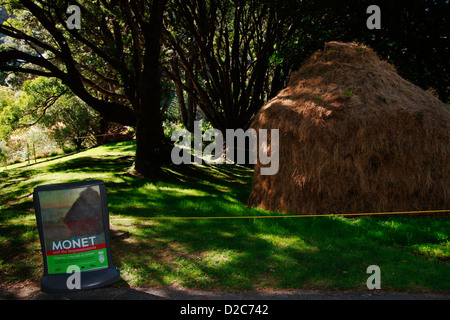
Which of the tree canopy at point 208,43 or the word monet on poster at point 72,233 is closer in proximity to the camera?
the word monet on poster at point 72,233

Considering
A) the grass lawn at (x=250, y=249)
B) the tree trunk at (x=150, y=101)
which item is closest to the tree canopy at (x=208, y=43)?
the tree trunk at (x=150, y=101)

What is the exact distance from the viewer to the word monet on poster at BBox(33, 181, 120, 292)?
434 cm

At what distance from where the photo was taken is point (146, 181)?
1109 cm

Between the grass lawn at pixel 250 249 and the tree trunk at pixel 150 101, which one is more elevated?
the tree trunk at pixel 150 101

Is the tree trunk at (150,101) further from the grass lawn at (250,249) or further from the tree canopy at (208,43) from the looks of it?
the grass lawn at (250,249)

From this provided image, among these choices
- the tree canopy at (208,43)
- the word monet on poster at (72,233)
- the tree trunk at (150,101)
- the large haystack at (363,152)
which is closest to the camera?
the word monet on poster at (72,233)

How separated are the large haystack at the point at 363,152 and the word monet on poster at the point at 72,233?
421 cm

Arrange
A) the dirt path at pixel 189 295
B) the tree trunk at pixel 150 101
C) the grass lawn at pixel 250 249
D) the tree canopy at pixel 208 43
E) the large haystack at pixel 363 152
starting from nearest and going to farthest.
A: the dirt path at pixel 189 295
the grass lawn at pixel 250 249
the large haystack at pixel 363 152
the tree canopy at pixel 208 43
the tree trunk at pixel 150 101

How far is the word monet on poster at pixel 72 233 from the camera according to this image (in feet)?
14.2

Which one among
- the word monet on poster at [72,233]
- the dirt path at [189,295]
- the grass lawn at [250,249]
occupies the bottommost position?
the dirt path at [189,295]

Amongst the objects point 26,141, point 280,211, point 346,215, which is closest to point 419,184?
point 346,215

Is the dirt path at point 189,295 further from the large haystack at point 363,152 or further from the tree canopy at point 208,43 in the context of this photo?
the tree canopy at point 208,43

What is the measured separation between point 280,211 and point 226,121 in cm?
921

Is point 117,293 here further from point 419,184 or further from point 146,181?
point 146,181
